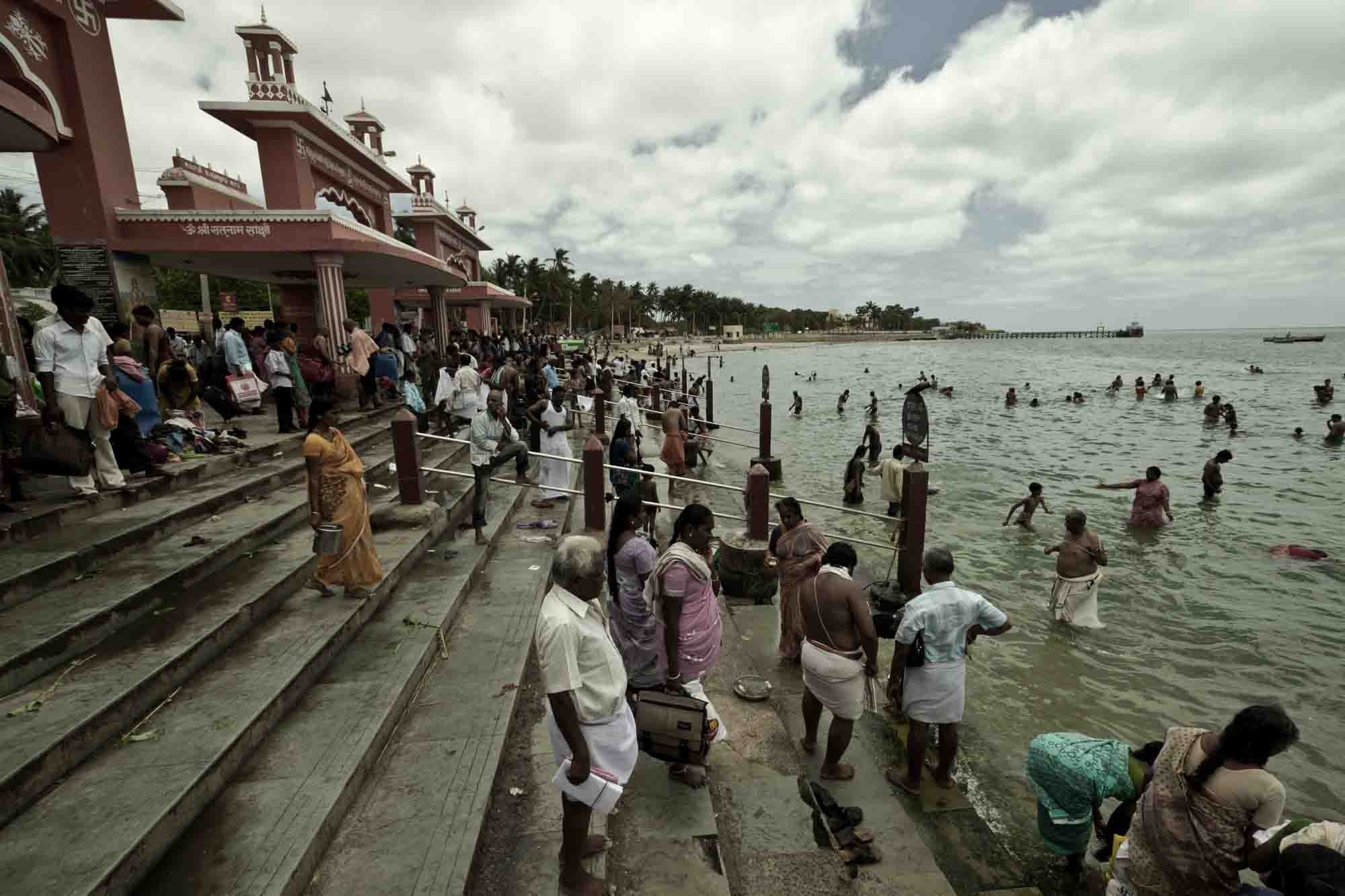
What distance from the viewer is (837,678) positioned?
3793mm

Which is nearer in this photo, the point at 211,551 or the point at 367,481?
the point at 211,551

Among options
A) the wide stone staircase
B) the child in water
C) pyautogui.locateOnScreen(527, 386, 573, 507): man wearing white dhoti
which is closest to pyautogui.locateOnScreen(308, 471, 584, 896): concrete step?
the wide stone staircase

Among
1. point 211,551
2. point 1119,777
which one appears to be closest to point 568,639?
point 1119,777

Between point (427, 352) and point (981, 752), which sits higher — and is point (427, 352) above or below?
above

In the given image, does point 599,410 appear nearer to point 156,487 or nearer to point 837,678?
point 156,487

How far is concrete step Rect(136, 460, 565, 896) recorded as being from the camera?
8.06 feet

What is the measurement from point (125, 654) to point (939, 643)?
16.3 ft

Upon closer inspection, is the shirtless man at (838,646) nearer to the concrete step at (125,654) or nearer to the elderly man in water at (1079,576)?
the concrete step at (125,654)

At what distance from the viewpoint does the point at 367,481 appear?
7.30 metres

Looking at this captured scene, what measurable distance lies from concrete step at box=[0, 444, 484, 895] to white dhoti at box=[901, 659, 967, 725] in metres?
3.94

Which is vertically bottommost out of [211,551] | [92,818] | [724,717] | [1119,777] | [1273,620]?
[1273,620]

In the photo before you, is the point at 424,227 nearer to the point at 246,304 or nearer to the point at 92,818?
the point at 92,818

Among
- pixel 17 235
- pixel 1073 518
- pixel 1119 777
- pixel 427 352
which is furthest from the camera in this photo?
pixel 17 235

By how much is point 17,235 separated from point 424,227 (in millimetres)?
29266
